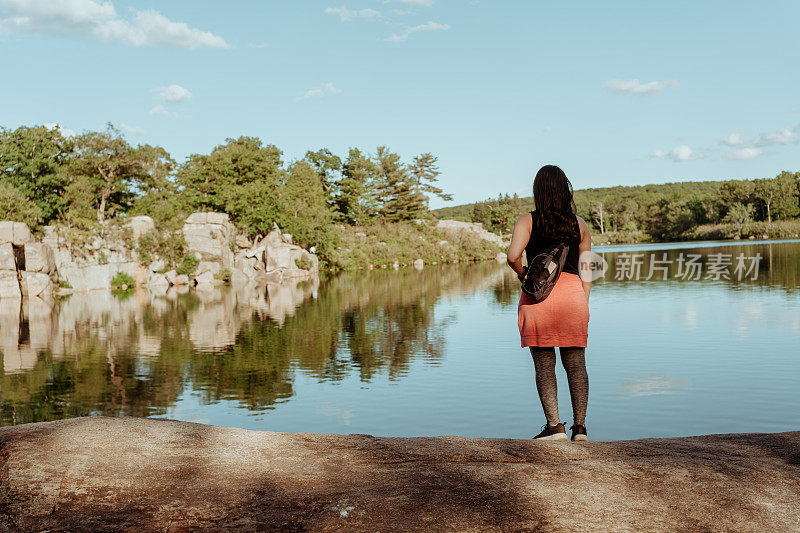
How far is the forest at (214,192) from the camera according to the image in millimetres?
39469

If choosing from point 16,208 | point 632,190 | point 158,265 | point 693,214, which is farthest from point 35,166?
point 632,190

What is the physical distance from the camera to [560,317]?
15.4ft

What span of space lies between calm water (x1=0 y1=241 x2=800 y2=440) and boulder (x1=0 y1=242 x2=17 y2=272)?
306 inches

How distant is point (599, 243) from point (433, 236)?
1684 inches

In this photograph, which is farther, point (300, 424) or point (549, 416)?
point (300, 424)

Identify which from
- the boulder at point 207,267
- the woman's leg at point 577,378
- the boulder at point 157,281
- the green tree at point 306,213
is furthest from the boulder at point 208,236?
the woman's leg at point 577,378

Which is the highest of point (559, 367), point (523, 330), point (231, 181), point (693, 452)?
point (231, 181)

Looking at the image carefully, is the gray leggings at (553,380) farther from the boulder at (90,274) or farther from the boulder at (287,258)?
the boulder at (287,258)

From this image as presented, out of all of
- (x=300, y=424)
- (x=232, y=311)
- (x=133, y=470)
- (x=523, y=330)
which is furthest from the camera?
(x=232, y=311)

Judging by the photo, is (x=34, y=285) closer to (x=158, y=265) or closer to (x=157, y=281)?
(x=157, y=281)

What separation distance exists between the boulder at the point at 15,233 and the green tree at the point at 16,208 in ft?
5.76

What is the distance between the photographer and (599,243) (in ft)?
338

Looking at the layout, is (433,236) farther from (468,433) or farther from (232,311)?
(468,433)

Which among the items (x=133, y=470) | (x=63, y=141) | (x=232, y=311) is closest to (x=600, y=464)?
(x=133, y=470)
